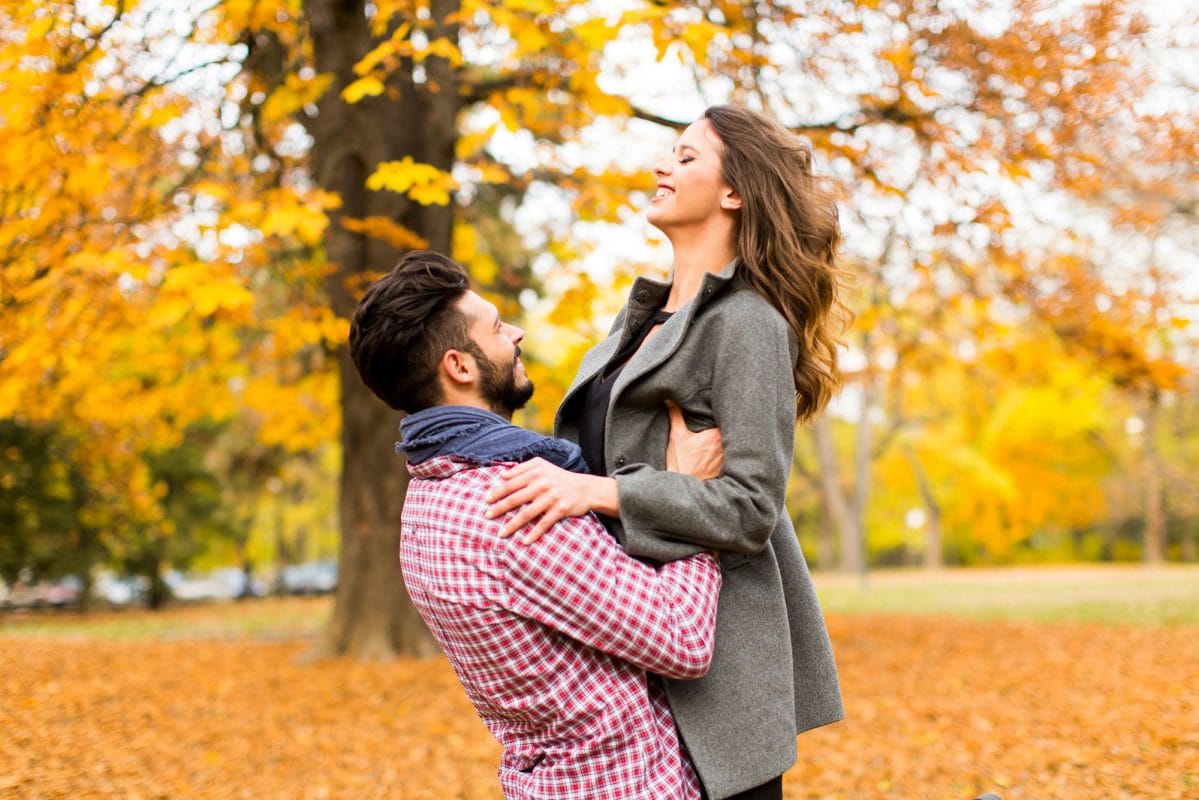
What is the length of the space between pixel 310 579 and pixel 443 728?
104 feet

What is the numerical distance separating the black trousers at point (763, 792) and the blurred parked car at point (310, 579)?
1325 inches

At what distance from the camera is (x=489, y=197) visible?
40.3 feet

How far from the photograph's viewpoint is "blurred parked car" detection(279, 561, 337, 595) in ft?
116

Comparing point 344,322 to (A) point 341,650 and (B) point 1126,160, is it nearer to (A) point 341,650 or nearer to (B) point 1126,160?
(A) point 341,650

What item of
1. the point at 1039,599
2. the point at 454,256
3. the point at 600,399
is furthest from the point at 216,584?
the point at 600,399

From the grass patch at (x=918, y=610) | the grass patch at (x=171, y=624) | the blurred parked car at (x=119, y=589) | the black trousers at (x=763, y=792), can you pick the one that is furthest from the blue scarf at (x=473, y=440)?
the blurred parked car at (x=119, y=589)

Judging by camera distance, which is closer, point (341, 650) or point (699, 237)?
point (699, 237)

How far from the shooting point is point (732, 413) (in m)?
1.94

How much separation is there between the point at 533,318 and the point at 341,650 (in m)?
6.94

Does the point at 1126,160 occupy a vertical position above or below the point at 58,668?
above

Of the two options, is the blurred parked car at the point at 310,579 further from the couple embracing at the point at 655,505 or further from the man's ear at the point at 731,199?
the man's ear at the point at 731,199

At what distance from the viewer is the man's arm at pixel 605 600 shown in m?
1.81

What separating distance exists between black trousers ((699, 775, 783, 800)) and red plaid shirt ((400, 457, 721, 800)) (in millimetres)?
98

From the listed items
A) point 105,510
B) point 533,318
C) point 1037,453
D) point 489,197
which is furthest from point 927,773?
point 1037,453
